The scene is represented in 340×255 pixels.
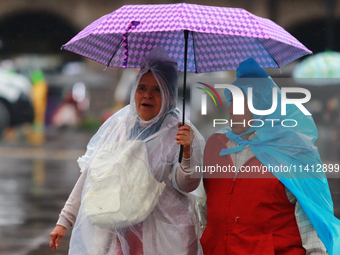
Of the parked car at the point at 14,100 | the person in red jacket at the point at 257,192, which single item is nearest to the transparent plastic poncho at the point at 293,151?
the person in red jacket at the point at 257,192

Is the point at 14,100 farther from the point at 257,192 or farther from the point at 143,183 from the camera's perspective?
the point at 257,192

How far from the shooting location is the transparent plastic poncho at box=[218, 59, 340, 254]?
2.09 metres

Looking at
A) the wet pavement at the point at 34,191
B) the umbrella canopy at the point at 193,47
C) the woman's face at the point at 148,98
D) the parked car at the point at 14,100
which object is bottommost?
the wet pavement at the point at 34,191

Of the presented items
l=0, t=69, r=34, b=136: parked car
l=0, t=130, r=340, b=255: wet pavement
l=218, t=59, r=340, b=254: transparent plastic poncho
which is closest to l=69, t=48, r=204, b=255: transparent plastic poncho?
l=218, t=59, r=340, b=254: transparent plastic poncho

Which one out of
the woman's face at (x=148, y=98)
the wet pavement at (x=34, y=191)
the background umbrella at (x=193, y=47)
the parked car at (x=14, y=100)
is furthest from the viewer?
the parked car at (x=14, y=100)

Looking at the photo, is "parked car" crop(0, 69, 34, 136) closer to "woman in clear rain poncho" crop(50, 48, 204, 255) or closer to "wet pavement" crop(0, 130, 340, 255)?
"wet pavement" crop(0, 130, 340, 255)

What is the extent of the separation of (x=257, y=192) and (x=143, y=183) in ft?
1.90

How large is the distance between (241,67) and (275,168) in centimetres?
59

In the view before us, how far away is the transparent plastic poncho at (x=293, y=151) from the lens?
6.86 ft

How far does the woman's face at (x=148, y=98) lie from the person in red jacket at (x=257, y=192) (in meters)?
0.39

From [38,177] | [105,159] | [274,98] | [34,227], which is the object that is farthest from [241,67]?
[38,177]

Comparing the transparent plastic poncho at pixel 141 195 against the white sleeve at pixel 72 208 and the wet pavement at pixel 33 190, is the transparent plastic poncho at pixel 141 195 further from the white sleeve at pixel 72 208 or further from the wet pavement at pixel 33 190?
the wet pavement at pixel 33 190

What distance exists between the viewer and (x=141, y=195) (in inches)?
87.0

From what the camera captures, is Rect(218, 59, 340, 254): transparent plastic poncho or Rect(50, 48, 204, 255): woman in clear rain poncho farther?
Rect(50, 48, 204, 255): woman in clear rain poncho
